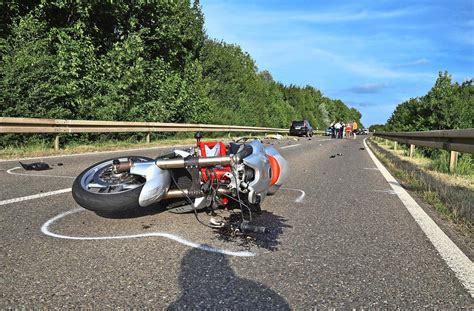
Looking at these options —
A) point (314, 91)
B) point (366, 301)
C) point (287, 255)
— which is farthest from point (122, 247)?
point (314, 91)

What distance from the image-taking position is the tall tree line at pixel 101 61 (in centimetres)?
1411

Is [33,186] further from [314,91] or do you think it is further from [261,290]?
[314,91]

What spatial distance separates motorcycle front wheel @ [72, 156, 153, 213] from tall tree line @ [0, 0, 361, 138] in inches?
410

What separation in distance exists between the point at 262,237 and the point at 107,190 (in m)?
1.57

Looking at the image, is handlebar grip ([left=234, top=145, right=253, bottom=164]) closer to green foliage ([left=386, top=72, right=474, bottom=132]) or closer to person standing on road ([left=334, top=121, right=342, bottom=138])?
green foliage ([left=386, top=72, right=474, bottom=132])

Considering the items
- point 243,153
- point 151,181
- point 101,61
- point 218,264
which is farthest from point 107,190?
point 101,61

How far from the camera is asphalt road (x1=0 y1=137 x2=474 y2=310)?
7.98 feet

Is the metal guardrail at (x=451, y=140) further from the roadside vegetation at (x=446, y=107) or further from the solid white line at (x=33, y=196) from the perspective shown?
the solid white line at (x=33, y=196)

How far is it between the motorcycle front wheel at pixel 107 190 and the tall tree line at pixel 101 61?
10414mm

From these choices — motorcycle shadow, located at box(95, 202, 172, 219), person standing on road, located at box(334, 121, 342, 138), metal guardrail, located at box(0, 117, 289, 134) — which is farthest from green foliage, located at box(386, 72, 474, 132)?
person standing on road, located at box(334, 121, 342, 138)

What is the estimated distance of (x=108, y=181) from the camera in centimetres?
419

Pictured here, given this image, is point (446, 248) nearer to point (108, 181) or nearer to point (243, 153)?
point (243, 153)

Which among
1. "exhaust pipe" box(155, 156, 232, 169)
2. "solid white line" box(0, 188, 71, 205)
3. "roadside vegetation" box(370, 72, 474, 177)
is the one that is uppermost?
"roadside vegetation" box(370, 72, 474, 177)

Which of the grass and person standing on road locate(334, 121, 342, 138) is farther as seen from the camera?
person standing on road locate(334, 121, 342, 138)
